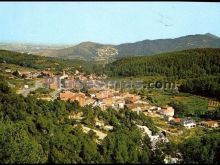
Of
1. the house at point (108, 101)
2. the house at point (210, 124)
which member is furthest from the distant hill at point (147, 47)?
the house at point (210, 124)

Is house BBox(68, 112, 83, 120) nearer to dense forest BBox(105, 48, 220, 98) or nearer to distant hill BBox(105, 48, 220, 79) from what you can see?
dense forest BBox(105, 48, 220, 98)

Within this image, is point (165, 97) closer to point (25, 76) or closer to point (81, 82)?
point (81, 82)

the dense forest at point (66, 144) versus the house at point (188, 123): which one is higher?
the dense forest at point (66, 144)

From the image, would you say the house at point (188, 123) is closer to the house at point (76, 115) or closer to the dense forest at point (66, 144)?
the dense forest at point (66, 144)

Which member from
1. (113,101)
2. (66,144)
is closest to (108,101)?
(113,101)

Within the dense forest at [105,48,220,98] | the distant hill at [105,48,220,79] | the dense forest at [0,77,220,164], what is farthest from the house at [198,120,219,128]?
the distant hill at [105,48,220,79]

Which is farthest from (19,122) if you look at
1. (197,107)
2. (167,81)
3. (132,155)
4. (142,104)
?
(167,81)

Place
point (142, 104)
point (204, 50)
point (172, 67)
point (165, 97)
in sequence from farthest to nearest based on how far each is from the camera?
1. point (204, 50)
2. point (172, 67)
3. point (165, 97)
4. point (142, 104)

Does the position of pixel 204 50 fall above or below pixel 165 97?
above
